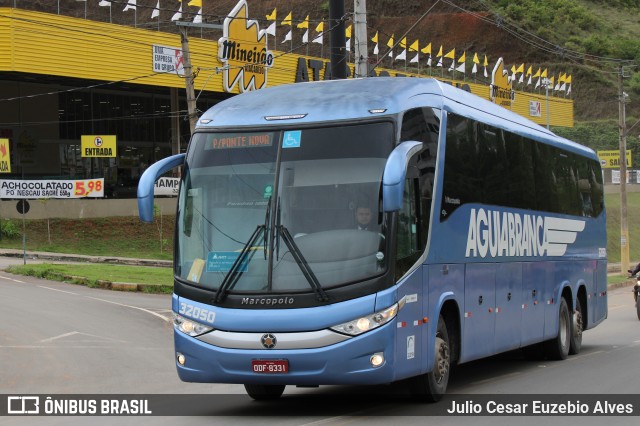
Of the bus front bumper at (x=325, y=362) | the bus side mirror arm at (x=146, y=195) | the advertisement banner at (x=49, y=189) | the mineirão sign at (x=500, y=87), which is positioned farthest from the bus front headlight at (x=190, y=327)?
the mineirão sign at (x=500, y=87)

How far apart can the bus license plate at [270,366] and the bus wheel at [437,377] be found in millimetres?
1993

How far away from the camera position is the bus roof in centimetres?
1093

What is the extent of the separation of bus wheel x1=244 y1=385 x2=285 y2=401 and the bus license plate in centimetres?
195

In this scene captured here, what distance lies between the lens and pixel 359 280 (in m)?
10.2

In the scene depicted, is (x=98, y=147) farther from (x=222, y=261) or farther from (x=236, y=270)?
(x=236, y=270)

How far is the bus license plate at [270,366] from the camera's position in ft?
33.2

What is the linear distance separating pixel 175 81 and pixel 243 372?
135 ft

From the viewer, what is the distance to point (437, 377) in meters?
11.7

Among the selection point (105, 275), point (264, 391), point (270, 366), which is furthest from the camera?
point (105, 275)

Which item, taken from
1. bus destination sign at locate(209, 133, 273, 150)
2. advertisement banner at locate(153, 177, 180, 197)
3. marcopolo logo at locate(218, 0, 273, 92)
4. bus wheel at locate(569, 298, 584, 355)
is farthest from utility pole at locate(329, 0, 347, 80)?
advertisement banner at locate(153, 177, 180, 197)

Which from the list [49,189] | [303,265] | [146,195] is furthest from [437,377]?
[49,189]

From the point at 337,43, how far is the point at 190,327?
44.4 ft

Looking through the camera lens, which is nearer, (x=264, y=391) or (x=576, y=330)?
(x=264, y=391)

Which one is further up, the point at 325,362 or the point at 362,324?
the point at 362,324
